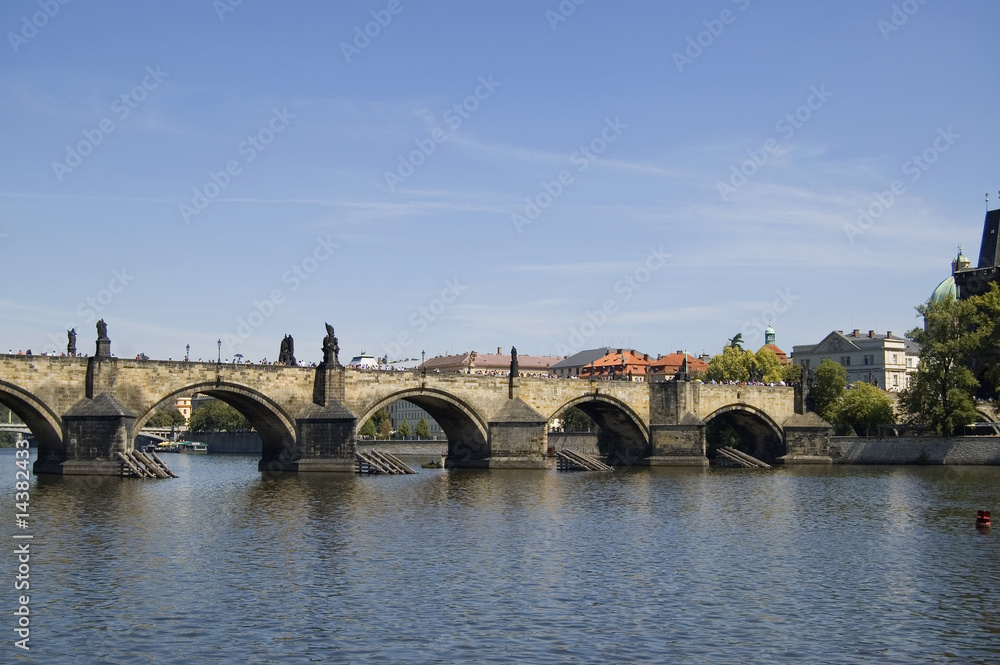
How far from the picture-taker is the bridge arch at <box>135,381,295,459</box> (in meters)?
50.9

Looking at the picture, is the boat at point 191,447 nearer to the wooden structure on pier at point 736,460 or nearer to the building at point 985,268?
the wooden structure on pier at point 736,460

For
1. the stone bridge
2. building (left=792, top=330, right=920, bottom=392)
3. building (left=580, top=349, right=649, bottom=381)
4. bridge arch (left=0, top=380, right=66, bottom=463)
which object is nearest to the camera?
bridge arch (left=0, top=380, right=66, bottom=463)

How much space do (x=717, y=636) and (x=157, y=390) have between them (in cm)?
3670

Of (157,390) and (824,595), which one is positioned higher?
(157,390)

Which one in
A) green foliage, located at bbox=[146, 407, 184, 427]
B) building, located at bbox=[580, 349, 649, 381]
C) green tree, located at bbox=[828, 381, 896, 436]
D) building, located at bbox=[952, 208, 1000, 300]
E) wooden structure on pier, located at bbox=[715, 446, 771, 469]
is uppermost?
building, located at bbox=[952, 208, 1000, 300]

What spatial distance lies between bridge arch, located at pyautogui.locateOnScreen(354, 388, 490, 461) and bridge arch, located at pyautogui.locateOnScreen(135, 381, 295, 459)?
455 centimetres

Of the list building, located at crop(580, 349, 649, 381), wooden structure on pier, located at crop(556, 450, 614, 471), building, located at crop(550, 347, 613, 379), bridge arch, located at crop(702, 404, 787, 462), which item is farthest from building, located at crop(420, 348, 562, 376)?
wooden structure on pier, located at crop(556, 450, 614, 471)

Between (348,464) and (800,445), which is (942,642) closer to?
(348,464)

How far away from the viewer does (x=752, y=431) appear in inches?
2926

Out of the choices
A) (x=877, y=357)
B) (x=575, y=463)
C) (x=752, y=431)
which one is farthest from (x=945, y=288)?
(x=575, y=463)

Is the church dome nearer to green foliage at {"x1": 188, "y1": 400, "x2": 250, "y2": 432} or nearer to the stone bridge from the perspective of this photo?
the stone bridge

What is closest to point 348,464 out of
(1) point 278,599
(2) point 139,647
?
(1) point 278,599

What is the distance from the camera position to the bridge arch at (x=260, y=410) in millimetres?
50938

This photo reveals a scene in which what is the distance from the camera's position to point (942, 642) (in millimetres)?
17453
